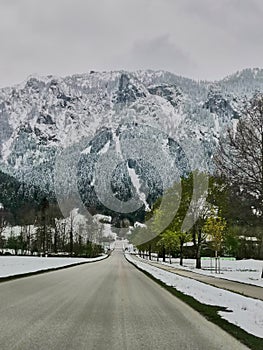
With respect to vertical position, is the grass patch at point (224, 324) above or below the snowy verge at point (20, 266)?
above

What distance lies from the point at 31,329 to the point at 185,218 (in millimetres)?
47042

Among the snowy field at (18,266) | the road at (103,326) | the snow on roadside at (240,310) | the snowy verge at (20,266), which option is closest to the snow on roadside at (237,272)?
the snow on roadside at (240,310)

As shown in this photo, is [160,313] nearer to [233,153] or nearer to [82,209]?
[233,153]

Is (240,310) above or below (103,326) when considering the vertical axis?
below

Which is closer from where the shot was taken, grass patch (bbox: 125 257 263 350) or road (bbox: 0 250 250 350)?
road (bbox: 0 250 250 350)

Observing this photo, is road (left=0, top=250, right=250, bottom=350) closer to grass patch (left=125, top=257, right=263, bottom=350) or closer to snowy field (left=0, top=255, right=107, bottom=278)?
grass patch (left=125, top=257, right=263, bottom=350)

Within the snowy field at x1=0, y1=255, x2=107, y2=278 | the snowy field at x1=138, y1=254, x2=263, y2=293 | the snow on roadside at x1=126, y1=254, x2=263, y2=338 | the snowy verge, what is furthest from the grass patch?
the snowy field at x1=0, y1=255, x2=107, y2=278

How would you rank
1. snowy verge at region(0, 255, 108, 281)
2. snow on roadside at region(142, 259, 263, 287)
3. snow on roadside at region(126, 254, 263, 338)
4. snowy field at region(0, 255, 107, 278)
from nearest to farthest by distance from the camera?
snow on roadside at region(126, 254, 263, 338), snow on roadside at region(142, 259, 263, 287), snowy verge at region(0, 255, 108, 281), snowy field at region(0, 255, 107, 278)

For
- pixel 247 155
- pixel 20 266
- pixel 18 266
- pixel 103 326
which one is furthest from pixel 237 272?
pixel 103 326

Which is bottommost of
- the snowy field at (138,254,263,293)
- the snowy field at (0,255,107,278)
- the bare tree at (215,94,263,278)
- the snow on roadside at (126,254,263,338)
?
the snowy field at (138,254,263,293)

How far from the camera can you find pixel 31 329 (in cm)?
1010

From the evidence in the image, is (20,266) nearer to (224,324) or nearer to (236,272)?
(236,272)

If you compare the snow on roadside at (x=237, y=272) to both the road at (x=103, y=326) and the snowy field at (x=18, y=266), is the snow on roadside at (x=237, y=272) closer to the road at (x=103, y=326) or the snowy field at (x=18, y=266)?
the snowy field at (x=18, y=266)

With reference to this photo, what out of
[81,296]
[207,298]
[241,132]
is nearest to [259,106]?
[241,132]
